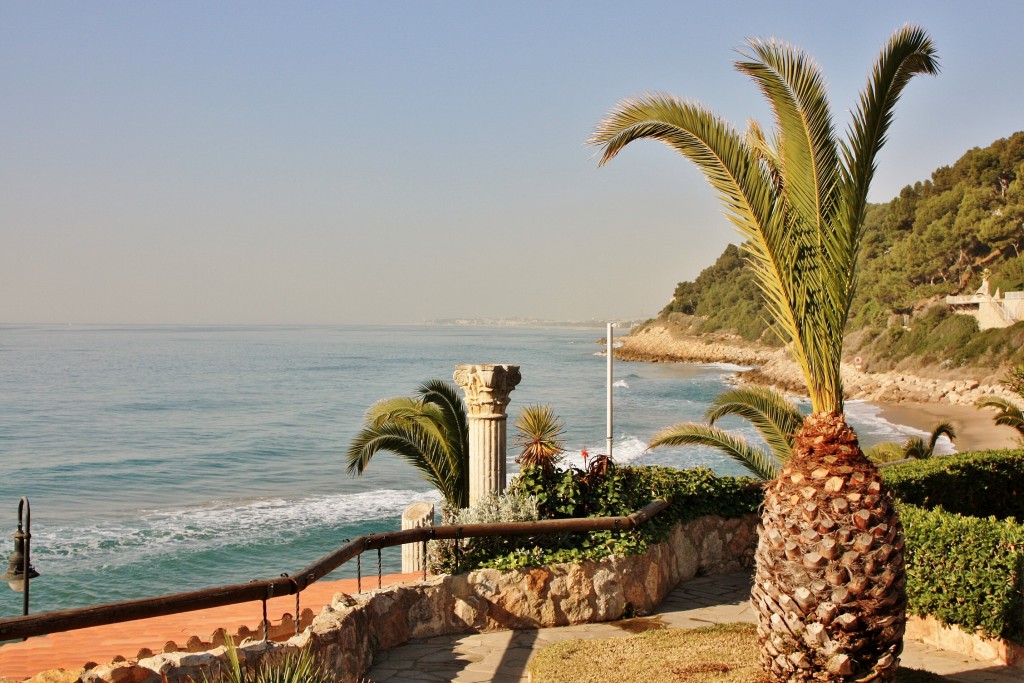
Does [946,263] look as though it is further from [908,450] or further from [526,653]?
[526,653]

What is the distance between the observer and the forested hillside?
5416 centimetres

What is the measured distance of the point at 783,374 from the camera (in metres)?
66.8

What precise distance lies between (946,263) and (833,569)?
217 feet

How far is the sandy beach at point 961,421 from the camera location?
3284cm

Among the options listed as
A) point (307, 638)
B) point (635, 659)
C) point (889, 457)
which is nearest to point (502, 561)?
point (635, 659)

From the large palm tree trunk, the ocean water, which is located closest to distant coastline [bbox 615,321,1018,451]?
the ocean water

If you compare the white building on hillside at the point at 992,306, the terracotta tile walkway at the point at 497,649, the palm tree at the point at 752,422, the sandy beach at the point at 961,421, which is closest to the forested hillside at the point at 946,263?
the white building on hillside at the point at 992,306

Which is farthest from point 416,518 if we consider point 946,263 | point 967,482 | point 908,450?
point 946,263

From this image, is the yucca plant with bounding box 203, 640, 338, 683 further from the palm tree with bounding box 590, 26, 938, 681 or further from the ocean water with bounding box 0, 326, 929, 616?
the ocean water with bounding box 0, 326, 929, 616

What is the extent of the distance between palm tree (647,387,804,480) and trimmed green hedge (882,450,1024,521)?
1323 millimetres

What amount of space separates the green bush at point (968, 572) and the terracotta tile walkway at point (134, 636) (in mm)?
4720

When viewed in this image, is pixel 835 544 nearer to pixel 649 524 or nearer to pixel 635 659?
pixel 635 659

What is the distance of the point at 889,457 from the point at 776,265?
47.7 ft

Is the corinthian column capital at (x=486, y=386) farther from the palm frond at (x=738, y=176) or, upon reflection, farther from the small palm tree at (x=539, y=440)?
the palm frond at (x=738, y=176)
